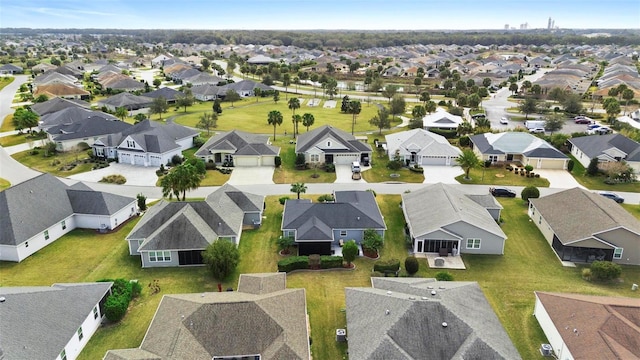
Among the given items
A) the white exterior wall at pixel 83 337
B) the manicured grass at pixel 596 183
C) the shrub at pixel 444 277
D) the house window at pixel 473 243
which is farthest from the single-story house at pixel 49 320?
the manicured grass at pixel 596 183

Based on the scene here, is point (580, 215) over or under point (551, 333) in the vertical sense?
over

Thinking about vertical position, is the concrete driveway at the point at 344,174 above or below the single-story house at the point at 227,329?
below

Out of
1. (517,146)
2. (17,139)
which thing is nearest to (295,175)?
(517,146)

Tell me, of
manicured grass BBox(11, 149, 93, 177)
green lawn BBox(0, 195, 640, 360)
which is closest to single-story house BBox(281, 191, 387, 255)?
green lawn BBox(0, 195, 640, 360)

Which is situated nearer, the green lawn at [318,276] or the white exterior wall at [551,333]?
the white exterior wall at [551,333]

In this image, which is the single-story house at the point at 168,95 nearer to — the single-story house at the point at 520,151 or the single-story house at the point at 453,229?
the single-story house at the point at 520,151

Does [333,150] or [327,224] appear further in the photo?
[333,150]

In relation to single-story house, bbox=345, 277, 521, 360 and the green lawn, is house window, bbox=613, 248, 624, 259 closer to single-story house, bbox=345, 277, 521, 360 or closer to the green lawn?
the green lawn

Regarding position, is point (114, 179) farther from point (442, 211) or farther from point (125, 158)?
point (442, 211)
